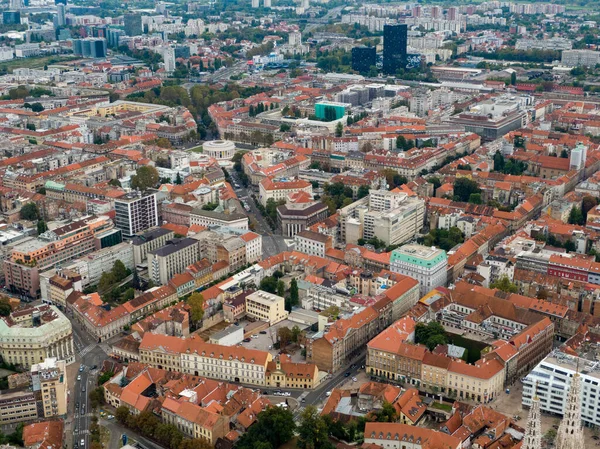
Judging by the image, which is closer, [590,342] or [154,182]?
[590,342]

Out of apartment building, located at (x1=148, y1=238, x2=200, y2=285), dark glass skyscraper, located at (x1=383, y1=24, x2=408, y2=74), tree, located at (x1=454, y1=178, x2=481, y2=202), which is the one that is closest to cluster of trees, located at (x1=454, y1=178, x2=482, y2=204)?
tree, located at (x1=454, y1=178, x2=481, y2=202)

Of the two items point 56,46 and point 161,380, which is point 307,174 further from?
point 56,46

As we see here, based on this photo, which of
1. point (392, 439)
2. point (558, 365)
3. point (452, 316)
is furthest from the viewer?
point (452, 316)

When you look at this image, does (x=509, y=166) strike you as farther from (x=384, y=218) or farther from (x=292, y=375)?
(x=292, y=375)

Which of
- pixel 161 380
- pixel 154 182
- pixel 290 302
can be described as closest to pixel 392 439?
pixel 161 380

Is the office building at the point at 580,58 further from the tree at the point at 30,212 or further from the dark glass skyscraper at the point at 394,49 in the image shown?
the tree at the point at 30,212

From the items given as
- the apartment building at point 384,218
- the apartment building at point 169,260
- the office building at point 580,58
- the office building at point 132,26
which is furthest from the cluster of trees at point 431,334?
the office building at point 132,26

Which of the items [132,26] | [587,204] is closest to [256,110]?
[587,204]
